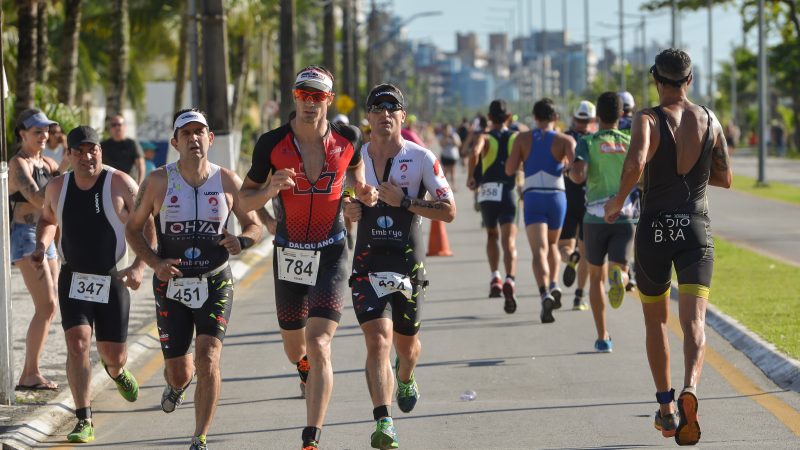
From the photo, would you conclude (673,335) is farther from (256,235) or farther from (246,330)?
(256,235)

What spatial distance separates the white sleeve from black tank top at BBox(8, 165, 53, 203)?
3465mm

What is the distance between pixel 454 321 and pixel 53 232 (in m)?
5.47

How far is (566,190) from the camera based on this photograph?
15438 millimetres

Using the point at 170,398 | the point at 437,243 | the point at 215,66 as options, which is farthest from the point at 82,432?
the point at 215,66

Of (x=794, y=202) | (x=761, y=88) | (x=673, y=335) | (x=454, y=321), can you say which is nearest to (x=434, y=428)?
(x=673, y=335)

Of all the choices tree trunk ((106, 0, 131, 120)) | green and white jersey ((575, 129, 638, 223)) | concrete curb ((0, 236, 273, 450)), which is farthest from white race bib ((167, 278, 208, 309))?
tree trunk ((106, 0, 131, 120))

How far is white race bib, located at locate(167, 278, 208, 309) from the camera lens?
8.48 meters

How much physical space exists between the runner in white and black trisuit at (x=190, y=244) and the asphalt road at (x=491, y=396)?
0.78 meters

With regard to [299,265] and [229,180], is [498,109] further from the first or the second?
[299,265]

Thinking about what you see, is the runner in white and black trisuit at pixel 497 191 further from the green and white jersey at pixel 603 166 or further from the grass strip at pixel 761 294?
the green and white jersey at pixel 603 166

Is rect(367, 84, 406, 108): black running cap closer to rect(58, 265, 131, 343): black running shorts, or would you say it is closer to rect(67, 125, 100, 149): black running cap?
rect(67, 125, 100, 149): black running cap

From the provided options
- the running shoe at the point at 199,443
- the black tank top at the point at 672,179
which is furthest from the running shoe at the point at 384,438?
the black tank top at the point at 672,179

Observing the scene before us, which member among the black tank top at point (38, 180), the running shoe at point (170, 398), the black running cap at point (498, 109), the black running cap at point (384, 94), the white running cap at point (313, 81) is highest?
the white running cap at point (313, 81)

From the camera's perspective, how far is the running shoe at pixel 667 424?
828cm
